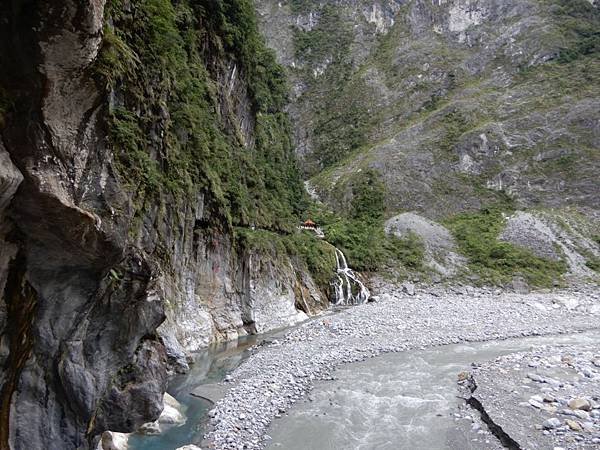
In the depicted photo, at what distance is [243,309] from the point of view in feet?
66.8

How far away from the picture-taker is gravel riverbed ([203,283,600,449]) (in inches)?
409

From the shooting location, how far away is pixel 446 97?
7381 cm

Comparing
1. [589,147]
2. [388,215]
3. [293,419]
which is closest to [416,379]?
[293,419]

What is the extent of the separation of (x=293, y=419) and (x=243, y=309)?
34.4 feet

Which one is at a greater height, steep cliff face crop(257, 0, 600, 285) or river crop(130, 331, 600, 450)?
steep cliff face crop(257, 0, 600, 285)

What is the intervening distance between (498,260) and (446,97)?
4197 cm

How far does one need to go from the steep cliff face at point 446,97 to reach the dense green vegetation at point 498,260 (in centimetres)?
940

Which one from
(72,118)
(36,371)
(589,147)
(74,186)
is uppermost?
(589,147)

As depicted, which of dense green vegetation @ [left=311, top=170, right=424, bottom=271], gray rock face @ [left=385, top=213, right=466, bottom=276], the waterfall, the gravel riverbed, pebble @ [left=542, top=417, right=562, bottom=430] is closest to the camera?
pebble @ [left=542, top=417, right=562, bottom=430]

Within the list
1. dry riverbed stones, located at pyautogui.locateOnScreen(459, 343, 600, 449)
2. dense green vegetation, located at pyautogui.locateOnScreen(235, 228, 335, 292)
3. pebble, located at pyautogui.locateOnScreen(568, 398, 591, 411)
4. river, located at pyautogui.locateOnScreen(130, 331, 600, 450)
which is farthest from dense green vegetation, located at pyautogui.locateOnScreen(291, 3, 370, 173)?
pebble, located at pyautogui.locateOnScreen(568, 398, 591, 411)

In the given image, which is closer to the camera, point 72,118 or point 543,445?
point 72,118

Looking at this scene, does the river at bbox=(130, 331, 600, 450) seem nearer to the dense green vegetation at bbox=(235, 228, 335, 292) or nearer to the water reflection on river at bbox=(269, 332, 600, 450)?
the water reflection on river at bbox=(269, 332, 600, 450)

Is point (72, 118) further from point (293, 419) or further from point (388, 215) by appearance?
point (388, 215)

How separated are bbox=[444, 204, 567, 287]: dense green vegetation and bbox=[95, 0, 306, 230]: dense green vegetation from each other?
20.0m
